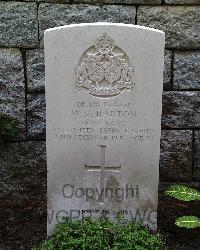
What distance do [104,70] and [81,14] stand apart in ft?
2.67

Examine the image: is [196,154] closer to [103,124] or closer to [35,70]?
[103,124]

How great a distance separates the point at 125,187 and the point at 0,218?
3.80 ft

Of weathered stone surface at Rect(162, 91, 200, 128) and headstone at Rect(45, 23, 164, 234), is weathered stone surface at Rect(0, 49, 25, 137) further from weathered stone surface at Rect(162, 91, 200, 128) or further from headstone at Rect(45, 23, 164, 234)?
weathered stone surface at Rect(162, 91, 200, 128)

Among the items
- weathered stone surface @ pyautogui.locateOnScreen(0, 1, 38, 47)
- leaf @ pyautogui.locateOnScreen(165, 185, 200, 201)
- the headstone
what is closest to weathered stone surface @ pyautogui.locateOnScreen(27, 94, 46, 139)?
weathered stone surface @ pyautogui.locateOnScreen(0, 1, 38, 47)

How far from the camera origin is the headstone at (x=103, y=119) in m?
3.20

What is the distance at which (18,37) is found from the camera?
3943 millimetres

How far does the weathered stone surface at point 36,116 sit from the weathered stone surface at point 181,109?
92 cm

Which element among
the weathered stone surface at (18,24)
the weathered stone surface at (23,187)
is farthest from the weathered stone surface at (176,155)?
the weathered stone surface at (18,24)

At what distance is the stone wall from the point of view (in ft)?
12.8

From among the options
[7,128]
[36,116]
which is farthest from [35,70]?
[7,128]

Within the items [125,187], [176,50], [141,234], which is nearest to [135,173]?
[125,187]

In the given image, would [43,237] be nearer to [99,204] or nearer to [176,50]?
[99,204]

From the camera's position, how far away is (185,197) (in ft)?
11.5

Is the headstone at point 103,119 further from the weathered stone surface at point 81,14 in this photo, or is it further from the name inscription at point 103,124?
the weathered stone surface at point 81,14
